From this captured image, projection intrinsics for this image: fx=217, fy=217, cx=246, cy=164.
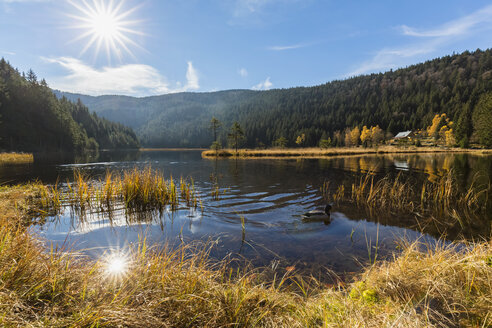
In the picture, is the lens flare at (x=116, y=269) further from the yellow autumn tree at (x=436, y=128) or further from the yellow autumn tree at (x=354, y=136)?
the yellow autumn tree at (x=436, y=128)

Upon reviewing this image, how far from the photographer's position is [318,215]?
9.20 metres

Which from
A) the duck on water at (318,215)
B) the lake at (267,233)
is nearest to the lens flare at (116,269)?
the lake at (267,233)

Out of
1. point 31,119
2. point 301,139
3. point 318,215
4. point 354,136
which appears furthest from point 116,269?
point 301,139

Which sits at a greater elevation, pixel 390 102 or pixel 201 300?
pixel 390 102

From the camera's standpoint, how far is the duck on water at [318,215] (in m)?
8.87

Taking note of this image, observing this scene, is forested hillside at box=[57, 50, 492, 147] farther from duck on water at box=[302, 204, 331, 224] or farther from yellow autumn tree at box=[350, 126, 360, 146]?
duck on water at box=[302, 204, 331, 224]

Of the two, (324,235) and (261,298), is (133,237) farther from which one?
(324,235)

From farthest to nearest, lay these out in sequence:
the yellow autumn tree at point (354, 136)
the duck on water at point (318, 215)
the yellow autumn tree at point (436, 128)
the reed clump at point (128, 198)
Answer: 1. the yellow autumn tree at point (354, 136)
2. the yellow autumn tree at point (436, 128)
3. the reed clump at point (128, 198)
4. the duck on water at point (318, 215)

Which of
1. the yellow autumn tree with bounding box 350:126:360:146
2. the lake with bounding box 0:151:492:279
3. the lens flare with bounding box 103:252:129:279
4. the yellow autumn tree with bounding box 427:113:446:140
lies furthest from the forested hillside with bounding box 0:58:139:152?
the yellow autumn tree with bounding box 427:113:446:140

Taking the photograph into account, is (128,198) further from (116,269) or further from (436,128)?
(436,128)

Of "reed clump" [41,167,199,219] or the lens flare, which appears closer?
the lens flare

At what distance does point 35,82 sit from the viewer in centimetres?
7069

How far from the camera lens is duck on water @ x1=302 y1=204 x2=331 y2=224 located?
8874 mm

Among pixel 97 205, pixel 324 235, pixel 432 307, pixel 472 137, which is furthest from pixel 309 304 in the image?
pixel 472 137
